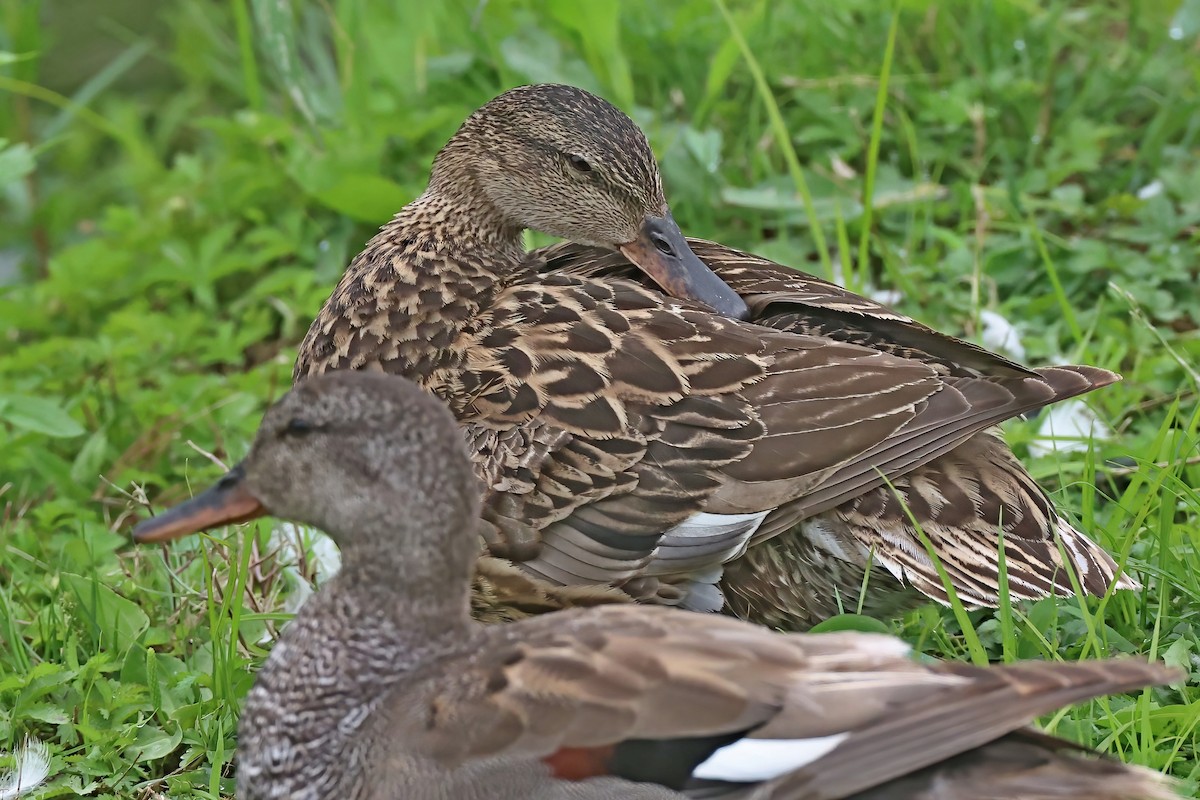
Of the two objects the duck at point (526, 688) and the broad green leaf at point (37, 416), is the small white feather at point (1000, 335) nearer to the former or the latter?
the duck at point (526, 688)

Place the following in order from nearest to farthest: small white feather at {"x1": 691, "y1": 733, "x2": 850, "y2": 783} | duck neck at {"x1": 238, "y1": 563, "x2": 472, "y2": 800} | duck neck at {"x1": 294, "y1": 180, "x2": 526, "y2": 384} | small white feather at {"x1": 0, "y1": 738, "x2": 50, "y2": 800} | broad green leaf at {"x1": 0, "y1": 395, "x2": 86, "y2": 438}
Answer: small white feather at {"x1": 691, "y1": 733, "x2": 850, "y2": 783} < duck neck at {"x1": 238, "y1": 563, "x2": 472, "y2": 800} < small white feather at {"x1": 0, "y1": 738, "x2": 50, "y2": 800} < duck neck at {"x1": 294, "y1": 180, "x2": 526, "y2": 384} < broad green leaf at {"x1": 0, "y1": 395, "x2": 86, "y2": 438}

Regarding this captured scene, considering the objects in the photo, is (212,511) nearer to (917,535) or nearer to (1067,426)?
(917,535)

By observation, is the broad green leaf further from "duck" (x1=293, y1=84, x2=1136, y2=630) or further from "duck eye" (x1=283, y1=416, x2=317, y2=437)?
"duck eye" (x1=283, y1=416, x2=317, y2=437)

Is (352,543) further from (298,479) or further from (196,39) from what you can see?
(196,39)

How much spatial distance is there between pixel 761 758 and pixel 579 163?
6.84 ft

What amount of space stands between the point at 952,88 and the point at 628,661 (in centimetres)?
358

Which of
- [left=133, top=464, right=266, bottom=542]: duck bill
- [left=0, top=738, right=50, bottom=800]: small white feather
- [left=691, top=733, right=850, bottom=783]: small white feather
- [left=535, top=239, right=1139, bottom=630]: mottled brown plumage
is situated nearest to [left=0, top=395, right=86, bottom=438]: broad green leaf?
[left=0, top=738, right=50, bottom=800]: small white feather

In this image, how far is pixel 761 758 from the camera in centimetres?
237

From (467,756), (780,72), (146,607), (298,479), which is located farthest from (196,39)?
(467,756)

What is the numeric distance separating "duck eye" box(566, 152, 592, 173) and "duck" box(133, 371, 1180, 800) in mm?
1537

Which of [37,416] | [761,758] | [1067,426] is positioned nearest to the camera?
[761,758]

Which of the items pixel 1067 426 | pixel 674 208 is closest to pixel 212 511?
pixel 1067 426

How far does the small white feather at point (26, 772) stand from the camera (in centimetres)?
304

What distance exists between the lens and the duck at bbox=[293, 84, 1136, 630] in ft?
10.7
